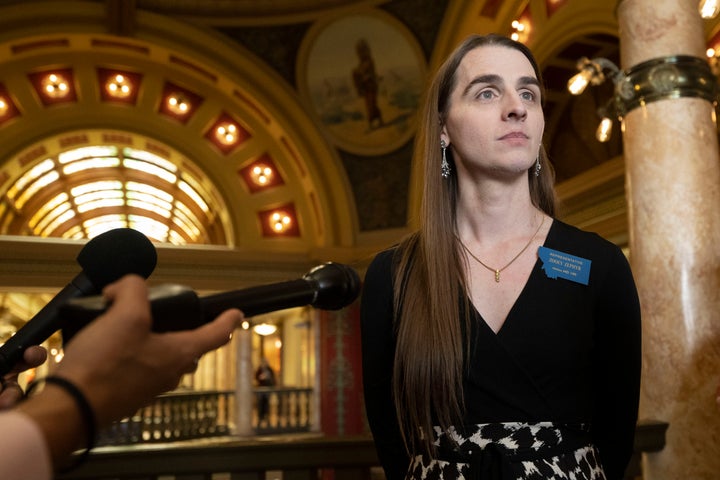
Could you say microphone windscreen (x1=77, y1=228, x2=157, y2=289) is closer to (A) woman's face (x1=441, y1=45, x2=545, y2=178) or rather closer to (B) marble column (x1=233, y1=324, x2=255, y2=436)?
(A) woman's face (x1=441, y1=45, x2=545, y2=178)

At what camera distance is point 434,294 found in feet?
6.04

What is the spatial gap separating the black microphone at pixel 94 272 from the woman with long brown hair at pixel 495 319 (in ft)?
2.72

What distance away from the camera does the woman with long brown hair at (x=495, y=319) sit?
173cm

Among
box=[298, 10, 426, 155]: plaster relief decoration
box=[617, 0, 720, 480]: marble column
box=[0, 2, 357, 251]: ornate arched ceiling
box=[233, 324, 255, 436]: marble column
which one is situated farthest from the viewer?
box=[233, 324, 255, 436]: marble column

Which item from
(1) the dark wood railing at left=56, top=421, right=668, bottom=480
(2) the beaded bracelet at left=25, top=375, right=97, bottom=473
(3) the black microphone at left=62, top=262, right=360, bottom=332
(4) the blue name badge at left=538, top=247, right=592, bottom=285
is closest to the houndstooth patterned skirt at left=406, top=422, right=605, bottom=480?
(4) the blue name badge at left=538, top=247, right=592, bottom=285

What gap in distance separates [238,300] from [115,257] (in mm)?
281

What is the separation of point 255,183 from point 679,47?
1237 cm

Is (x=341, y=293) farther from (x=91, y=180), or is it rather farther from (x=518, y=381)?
(x=91, y=180)

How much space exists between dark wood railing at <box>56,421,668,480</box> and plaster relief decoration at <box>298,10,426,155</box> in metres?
12.3

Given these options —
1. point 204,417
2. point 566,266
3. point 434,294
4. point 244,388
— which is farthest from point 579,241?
point 204,417

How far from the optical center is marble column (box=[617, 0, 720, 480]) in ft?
14.5

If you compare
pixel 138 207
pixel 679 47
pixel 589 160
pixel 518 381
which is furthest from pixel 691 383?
pixel 138 207

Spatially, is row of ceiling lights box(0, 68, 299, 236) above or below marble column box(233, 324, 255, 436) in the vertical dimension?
above

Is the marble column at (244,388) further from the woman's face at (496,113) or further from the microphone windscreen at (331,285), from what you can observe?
the microphone windscreen at (331,285)
